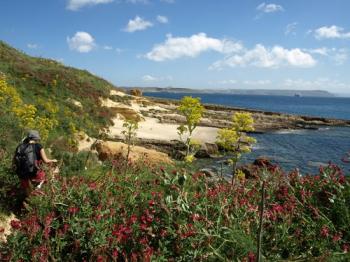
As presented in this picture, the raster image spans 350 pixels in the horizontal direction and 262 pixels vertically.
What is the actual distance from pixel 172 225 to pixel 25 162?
3784 millimetres

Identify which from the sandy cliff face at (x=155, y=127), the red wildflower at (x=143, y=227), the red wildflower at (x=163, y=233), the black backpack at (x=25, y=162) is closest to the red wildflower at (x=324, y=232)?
the red wildflower at (x=163, y=233)

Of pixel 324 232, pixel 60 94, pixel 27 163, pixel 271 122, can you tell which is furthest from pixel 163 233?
pixel 271 122

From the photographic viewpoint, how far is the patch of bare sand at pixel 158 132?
111ft

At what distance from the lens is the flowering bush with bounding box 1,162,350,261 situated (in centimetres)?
487

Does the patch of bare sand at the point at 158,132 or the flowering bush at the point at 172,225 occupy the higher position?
the flowering bush at the point at 172,225

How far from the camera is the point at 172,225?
17.2 ft

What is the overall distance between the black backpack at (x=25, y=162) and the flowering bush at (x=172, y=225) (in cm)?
144

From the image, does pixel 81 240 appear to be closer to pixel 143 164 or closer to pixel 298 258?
pixel 298 258

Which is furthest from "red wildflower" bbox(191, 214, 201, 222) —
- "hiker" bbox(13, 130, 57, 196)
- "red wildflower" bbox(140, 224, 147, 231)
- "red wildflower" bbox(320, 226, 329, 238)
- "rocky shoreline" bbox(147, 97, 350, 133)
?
"rocky shoreline" bbox(147, 97, 350, 133)

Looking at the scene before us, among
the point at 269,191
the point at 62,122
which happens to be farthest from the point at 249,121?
the point at 62,122

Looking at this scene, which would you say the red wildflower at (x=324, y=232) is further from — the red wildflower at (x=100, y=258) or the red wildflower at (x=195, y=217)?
the red wildflower at (x=100, y=258)

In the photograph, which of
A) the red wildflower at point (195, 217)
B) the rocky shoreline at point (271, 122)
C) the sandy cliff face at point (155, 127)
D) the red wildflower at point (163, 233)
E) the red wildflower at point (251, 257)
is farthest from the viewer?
the rocky shoreline at point (271, 122)

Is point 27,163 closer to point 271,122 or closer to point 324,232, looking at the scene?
point 324,232

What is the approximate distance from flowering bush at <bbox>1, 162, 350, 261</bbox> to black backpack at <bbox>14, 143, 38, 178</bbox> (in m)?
1.44
